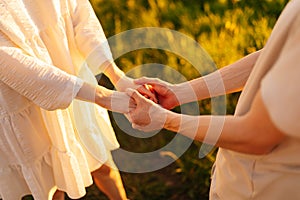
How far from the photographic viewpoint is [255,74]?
4.07 feet

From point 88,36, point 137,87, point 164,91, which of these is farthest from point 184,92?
point 88,36

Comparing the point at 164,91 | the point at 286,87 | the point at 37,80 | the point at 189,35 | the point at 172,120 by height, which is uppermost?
the point at 286,87

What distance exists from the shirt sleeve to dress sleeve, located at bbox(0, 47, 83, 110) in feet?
2.67

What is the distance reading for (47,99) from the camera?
1.72 m

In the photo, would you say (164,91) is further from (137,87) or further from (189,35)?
(189,35)

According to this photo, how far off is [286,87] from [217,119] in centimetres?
30

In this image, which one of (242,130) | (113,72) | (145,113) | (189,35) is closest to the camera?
(242,130)

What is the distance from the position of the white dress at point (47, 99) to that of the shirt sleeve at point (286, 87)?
0.83m

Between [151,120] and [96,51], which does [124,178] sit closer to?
[96,51]

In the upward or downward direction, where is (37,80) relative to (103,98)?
upward

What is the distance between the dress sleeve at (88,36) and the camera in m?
1.93

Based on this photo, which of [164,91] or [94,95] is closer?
[94,95]

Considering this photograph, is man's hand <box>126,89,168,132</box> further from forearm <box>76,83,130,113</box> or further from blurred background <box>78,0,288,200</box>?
blurred background <box>78,0,288,200</box>

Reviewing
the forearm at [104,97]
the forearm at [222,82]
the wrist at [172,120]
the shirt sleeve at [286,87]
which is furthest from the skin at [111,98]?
the shirt sleeve at [286,87]
